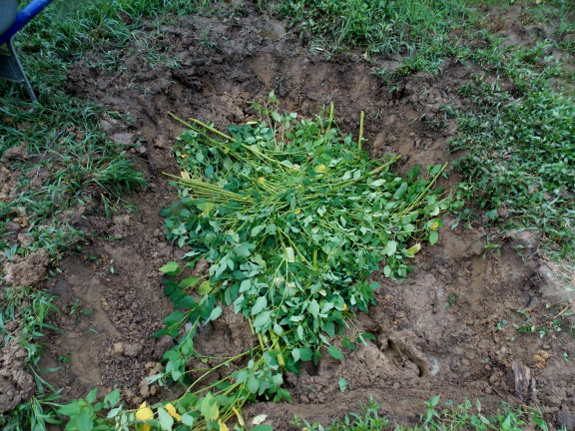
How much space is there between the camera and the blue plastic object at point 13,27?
87.1 inches

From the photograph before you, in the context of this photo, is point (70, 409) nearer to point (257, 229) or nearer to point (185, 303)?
point (185, 303)

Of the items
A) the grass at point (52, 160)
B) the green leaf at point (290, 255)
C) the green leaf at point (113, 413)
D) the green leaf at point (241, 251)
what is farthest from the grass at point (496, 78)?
the green leaf at point (113, 413)

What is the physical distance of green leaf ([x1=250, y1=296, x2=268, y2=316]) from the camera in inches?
83.7

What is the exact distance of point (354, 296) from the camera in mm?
2316

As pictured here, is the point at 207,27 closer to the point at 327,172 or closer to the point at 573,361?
the point at 327,172

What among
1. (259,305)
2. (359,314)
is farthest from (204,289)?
(359,314)

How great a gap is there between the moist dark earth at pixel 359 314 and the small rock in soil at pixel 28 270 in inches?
0.6

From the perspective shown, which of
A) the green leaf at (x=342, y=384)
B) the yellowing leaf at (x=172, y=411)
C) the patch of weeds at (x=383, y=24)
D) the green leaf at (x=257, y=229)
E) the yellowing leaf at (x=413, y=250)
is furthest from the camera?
the patch of weeds at (x=383, y=24)

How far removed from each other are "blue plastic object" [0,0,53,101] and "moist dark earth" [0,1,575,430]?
0.34 m

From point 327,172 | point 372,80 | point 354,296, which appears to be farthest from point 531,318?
point 372,80

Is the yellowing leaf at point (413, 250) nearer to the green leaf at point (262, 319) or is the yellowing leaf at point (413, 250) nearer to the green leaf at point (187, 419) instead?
the green leaf at point (262, 319)

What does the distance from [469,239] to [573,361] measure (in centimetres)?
83

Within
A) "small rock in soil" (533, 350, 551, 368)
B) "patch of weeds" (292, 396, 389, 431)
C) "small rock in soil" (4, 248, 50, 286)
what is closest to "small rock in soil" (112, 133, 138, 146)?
"small rock in soil" (4, 248, 50, 286)

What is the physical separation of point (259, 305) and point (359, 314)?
67cm
